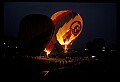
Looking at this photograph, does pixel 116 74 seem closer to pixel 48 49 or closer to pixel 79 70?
pixel 79 70

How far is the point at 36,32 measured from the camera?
14.2 m

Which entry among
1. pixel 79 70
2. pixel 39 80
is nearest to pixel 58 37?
pixel 79 70

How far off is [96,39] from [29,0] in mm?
6613

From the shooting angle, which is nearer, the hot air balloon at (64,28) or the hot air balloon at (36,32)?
the hot air balloon at (36,32)

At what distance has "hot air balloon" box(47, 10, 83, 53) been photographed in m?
18.5

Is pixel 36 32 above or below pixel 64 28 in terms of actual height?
below

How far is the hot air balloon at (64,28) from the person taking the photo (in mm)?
18469

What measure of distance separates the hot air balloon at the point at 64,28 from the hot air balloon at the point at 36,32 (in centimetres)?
414

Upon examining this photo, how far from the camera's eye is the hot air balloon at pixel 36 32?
46.4ft

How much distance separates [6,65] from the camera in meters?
9.29

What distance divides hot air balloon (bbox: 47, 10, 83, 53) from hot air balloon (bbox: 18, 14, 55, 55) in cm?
414

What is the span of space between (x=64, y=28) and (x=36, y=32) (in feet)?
15.4

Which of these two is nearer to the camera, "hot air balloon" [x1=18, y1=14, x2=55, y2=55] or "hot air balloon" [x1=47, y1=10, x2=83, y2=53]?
"hot air balloon" [x1=18, y1=14, x2=55, y2=55]

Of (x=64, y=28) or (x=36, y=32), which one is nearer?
(x=36, y=32)
